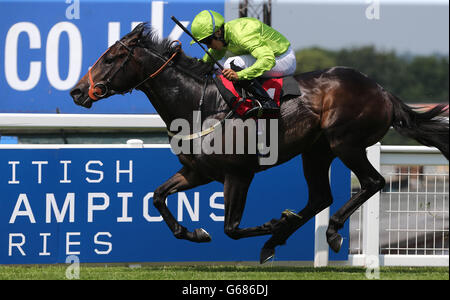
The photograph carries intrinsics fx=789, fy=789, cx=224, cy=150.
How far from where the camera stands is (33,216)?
557 cm

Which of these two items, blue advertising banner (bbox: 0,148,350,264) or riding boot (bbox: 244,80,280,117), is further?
blue advertising banner (bbox: 0,148,350,264)

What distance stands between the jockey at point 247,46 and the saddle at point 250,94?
0.13 ft

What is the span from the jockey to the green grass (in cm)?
111

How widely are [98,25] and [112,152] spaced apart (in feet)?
7.93

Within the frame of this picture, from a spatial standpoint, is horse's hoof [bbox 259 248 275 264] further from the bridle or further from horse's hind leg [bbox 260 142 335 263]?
the bridle

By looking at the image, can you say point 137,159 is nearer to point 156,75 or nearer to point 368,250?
point 156,75

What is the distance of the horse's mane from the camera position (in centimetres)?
500

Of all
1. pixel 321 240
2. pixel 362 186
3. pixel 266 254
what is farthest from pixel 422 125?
pixel 266 254

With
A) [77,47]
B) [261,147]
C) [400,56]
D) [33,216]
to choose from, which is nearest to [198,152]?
[261,147]

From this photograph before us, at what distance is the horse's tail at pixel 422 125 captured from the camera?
5.26 meters

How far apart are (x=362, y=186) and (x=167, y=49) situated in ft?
5.11

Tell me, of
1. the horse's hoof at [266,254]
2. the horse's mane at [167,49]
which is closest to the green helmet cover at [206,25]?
the horse's mane at [167,49]

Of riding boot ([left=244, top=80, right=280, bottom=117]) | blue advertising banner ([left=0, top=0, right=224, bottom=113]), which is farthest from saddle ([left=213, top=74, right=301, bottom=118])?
blue advertising banner ([left=0, top=0, right=224, bottom=113])

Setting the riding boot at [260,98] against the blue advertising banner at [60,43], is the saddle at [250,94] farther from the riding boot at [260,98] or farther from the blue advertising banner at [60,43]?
the blue advertising banner at [60,43]
